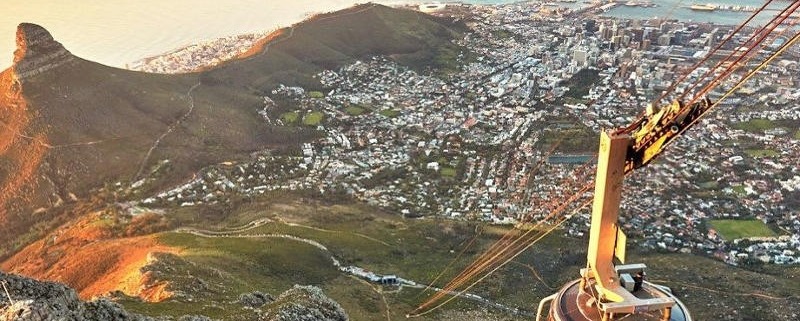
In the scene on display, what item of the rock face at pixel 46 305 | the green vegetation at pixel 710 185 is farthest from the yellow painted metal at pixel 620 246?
the green vegetation at pixel 710 185

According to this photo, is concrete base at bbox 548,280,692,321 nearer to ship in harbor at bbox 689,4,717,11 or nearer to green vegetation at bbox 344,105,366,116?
green vegetation at bbox 344,105,366,116

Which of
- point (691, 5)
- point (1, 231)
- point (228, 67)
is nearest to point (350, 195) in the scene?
point (1, 231)

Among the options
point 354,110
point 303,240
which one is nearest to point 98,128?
point 303,240

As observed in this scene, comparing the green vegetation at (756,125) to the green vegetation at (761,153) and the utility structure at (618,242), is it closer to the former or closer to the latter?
the green vegetation at (761,153)

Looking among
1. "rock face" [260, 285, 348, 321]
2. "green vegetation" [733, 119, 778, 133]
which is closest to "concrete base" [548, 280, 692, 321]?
"rock face" [260, 285, 348, 321]

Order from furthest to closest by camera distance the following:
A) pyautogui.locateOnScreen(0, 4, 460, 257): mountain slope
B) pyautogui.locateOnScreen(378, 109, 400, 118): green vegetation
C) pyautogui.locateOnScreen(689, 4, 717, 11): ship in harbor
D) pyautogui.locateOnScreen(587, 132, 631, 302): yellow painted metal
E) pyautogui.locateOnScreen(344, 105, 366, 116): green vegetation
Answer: pyautogui.locateOnScreen(689, 4, 717, 11): ship in harbor < pyautogui.locateOnScreen(344, 105, 366, 116): green vegetation < pyautogui.locateOnScreen(378, 109, 400, 118): green vegetation < pyautogui.locateOnScreen(0, 4, 460, 257): mountain slope < pyautogui.locateOnScreen(587, 132, 631, 302): yellow painted metal

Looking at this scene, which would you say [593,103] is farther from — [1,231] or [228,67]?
[1,231]

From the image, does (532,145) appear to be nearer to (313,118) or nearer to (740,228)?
(740,228)
